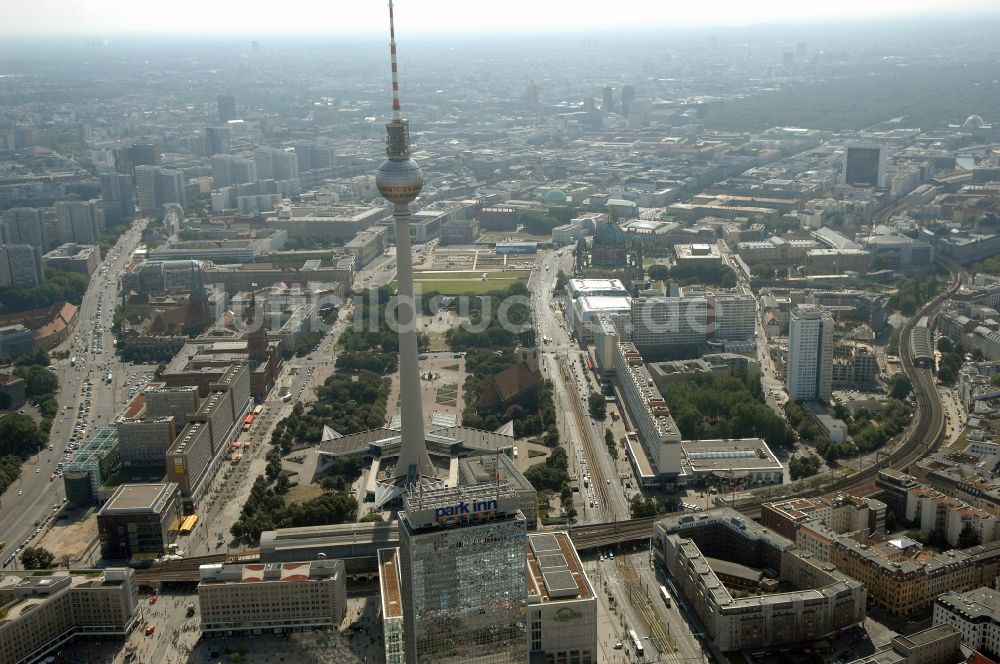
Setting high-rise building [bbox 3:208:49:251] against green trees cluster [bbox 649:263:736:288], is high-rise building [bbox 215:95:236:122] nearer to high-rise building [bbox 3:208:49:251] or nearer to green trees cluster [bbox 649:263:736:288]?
high-rise building [bbox 3:208:49:251]

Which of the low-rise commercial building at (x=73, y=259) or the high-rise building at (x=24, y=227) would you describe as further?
the high-rise building at (x=24, y=227)

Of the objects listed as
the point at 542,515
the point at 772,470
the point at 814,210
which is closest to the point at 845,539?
the point at 772,470

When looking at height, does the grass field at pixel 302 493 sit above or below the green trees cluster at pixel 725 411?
below

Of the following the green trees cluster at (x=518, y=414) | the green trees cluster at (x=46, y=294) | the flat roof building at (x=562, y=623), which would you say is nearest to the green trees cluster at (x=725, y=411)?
the green trees cluster at (x=518, y=414)

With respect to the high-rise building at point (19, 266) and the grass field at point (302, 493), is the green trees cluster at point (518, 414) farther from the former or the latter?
the high-rise building at point (19, 266)

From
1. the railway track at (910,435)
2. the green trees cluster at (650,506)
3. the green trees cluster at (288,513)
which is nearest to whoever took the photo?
the green trees cluster at (288,513)

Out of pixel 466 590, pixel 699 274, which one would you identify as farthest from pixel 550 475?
pixel 699 274

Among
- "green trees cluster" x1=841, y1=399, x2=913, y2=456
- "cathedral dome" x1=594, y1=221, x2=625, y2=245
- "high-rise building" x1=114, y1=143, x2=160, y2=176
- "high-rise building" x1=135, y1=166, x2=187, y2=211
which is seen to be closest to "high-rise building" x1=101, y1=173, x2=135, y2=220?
"high-rise building" x1=135, y1=166, x2=187, y2=211
